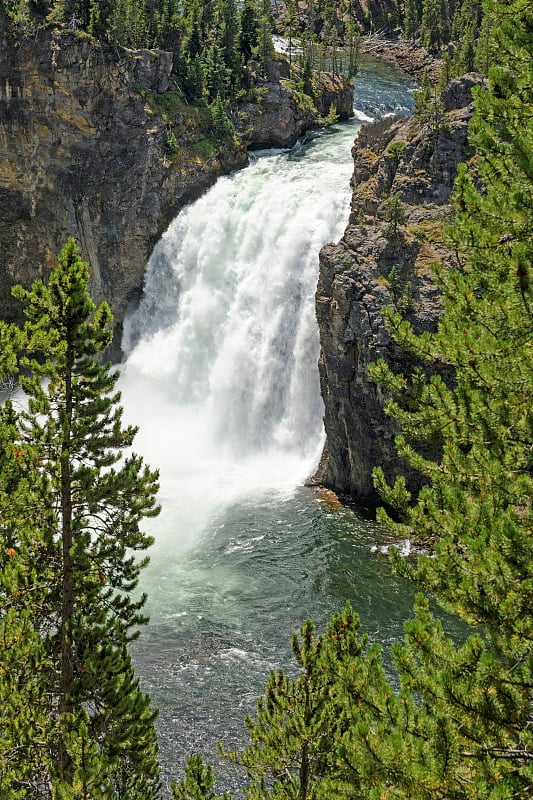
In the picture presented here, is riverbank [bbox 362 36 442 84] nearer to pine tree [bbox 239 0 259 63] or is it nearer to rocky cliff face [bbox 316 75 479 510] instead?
pine tree [bbox 239 0 259 63]

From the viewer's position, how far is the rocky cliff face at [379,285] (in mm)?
29266

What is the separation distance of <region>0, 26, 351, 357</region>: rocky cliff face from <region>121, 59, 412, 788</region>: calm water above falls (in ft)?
6.95

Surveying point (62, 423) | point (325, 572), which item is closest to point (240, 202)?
point (325, 572)

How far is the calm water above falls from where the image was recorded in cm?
2222

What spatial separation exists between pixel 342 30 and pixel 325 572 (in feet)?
293

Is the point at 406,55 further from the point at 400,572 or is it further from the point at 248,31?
the point at 400,572

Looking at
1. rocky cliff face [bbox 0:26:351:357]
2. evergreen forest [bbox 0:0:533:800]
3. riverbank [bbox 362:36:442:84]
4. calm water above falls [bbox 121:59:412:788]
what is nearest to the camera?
evergreen forest [bbox 0:0:533:800]

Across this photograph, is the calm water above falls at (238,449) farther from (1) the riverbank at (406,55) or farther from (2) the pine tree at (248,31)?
(1) the riverbank at (406,55)

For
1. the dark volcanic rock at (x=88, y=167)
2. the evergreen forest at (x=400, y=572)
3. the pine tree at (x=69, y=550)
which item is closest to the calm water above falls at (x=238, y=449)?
the dark volcanic rock at (x=88, y=167)

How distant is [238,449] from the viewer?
3897 cm

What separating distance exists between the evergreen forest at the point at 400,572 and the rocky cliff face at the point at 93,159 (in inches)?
1367

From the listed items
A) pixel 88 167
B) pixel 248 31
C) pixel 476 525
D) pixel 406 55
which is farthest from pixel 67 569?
pixel 406 55

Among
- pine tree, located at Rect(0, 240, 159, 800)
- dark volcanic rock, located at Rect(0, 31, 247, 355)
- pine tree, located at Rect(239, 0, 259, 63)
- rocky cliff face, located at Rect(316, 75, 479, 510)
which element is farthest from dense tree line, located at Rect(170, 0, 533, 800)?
pine tree, located at Rect(239, 0, 259, 63)

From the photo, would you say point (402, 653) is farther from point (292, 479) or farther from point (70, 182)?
point (70, 182)
